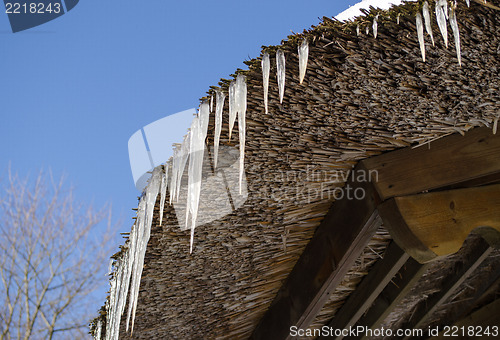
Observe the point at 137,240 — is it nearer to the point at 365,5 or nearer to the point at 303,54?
the point at 303,54

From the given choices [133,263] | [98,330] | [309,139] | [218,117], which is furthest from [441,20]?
[98,330]

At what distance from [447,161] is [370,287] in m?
0.86

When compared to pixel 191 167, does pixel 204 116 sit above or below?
above

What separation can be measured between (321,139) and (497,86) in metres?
0.63

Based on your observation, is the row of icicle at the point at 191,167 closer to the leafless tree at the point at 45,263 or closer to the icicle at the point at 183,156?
the icicle at the point at 183,156

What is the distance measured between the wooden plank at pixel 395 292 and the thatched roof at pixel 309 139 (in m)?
0.21

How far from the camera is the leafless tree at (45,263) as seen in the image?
8.56 metres

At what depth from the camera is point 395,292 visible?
2.64 m

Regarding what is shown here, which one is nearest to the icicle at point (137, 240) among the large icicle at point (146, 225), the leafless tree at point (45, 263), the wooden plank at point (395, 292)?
the large icicle at point (146, 225)

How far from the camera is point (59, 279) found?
29.2 feet

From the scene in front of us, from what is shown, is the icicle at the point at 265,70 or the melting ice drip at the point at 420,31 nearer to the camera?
the melting ice drip at the point at 420,31

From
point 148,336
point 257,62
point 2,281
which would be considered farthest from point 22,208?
point 257,62

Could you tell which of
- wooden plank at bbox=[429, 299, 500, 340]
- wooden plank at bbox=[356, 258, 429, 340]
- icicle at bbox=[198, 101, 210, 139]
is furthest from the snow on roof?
wooden plank at bbox=[429, 299, 500, 340]

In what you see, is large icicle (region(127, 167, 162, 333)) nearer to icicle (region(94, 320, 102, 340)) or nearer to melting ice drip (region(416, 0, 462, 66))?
icicle (region(94, 320, 102, 340))
